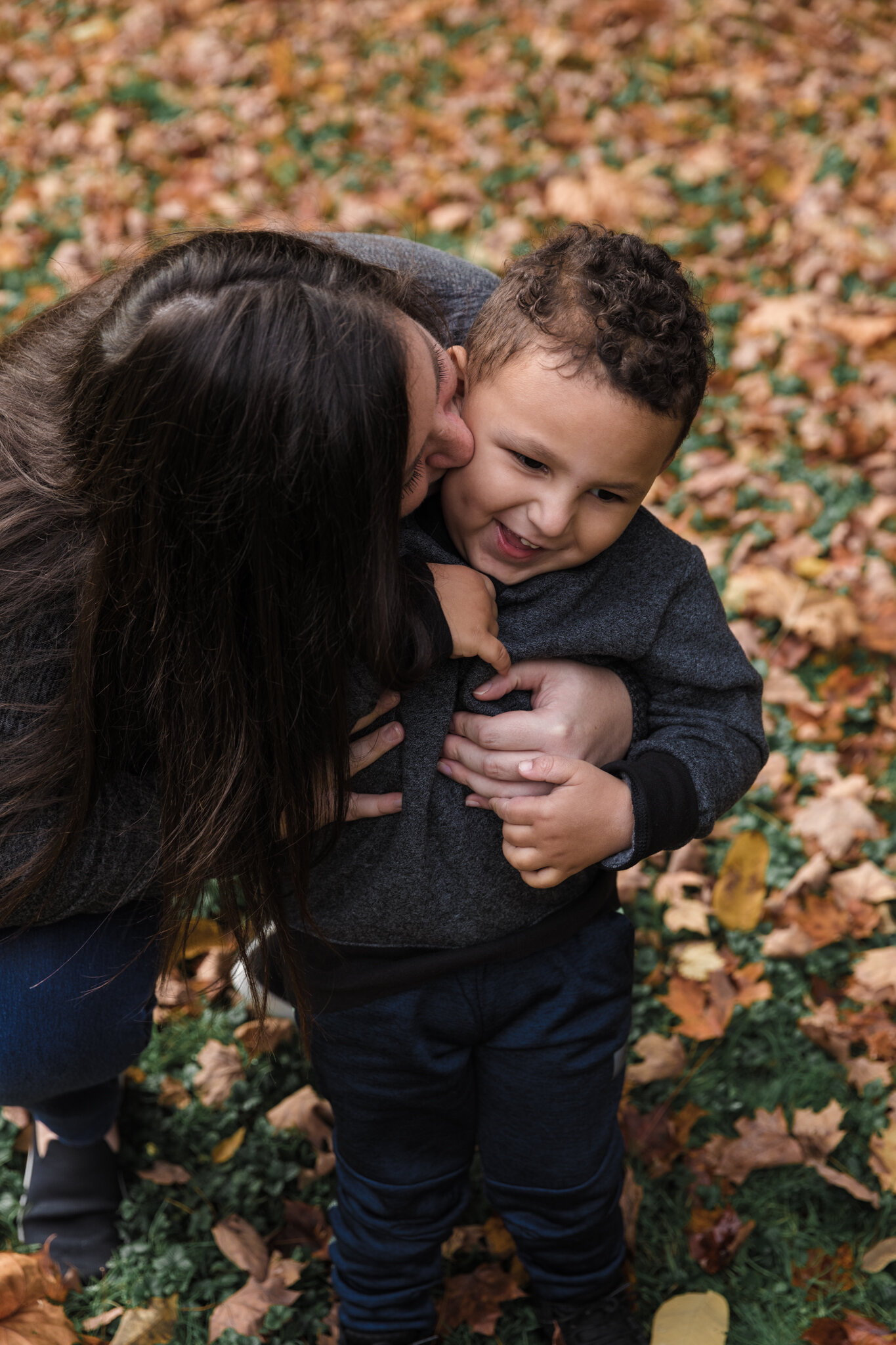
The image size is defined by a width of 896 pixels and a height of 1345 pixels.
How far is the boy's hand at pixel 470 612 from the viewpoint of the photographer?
60.4 inches

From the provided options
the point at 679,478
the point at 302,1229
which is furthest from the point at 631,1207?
the point at 679,478

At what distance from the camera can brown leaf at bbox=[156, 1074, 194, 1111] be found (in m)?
2.28

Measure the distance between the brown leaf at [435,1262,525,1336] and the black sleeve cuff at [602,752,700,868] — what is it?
907 mm

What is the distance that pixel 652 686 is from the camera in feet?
5.83

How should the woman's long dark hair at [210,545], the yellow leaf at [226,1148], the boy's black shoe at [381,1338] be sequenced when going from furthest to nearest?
the yellow leaf at [226,1148]
the boy's black shoe at [381,1338]
the woman's long dark hair at [210,545]

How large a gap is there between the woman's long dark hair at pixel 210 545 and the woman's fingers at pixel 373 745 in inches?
2.3

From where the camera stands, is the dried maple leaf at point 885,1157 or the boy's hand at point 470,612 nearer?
the boy's hand at point 470,612

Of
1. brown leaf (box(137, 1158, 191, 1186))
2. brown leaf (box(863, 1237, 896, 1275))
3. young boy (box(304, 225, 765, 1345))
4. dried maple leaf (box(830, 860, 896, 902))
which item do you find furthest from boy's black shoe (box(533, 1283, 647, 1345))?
dried maple leaf (box(830, 860, 896, 902))

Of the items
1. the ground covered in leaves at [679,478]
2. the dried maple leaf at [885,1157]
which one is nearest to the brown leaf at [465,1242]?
the ground covered in leaves at [679,478]

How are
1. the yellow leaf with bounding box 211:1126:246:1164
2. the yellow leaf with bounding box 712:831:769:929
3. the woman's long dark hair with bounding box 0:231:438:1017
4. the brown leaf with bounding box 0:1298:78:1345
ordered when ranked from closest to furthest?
the woman's long dark hair with bounding box 0:231:438:1017 < the brown leaf with bounding box 0:1298:78:1345 < the yellow leaf with bounding box 211:1126:246:1164 < the yellow leaf with bounding box 712:831:769:929

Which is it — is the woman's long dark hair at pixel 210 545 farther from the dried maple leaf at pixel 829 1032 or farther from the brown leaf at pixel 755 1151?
the dried maple leaf at pixel 829 1032

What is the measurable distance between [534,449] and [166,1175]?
1.62 meters

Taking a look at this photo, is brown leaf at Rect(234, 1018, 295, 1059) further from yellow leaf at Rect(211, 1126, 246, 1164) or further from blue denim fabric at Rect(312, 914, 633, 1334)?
blue denim fabric at Rect(312, 914, 633, 1334)

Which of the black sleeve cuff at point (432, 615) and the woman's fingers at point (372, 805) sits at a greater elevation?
the black sleeve cuff at point (432, 615)
